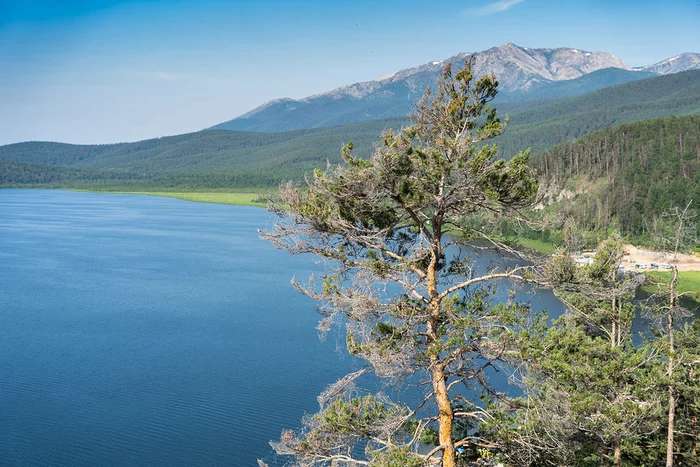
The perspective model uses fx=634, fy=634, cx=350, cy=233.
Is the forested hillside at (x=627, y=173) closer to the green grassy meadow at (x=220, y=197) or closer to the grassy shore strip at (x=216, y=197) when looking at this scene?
the grassy shore strip at (x=216, y=197)

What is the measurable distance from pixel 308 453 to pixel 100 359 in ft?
77.9

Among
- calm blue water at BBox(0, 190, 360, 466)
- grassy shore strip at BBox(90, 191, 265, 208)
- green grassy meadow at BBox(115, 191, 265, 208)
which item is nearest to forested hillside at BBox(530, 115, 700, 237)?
calm blue water at BBox(0, 190, 360, 466)

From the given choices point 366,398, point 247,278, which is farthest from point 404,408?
point 247,278

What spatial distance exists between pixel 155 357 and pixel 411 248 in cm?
2386

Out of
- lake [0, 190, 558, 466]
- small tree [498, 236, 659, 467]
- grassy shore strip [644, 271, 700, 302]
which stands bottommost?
grassy shore strip [644, 271, 700, 302]

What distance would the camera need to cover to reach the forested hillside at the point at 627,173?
2689 inches

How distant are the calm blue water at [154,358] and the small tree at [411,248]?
1281 cm

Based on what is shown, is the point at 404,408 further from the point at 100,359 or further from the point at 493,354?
the point at 100,359

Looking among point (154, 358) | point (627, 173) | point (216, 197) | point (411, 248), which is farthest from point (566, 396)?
point (216, 197)

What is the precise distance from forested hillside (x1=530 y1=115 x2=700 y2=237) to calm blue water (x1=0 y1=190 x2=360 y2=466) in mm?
34686

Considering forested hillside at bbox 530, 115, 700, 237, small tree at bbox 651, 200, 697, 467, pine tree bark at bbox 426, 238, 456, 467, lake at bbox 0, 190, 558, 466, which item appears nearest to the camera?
pine tree bark at bbox 426, 238, 456, 467

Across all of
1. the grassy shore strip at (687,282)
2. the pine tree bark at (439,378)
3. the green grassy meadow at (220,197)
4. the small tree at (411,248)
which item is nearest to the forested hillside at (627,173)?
the grassy shore strip at (687,282)

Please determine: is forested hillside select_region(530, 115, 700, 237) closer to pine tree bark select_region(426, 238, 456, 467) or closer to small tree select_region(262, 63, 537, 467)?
small tree select_region(262, 63, 537, 467)

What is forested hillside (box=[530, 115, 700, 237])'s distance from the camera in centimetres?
6831
